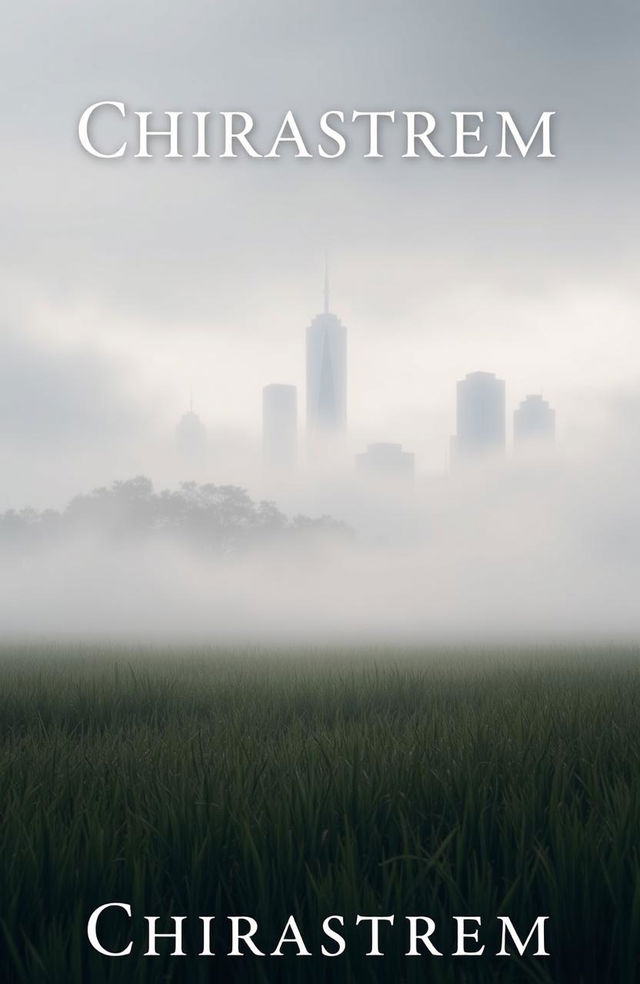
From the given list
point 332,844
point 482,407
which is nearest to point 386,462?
point 482,407

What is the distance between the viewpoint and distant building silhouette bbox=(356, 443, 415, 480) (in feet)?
506

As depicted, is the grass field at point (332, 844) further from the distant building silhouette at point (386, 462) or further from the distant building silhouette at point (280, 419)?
the distant building silhouette at point (280, 419)

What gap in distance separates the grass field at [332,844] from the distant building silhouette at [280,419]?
185 m

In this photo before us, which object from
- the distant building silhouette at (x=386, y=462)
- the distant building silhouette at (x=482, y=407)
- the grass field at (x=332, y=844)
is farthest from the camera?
the distant building silhouette at (x=482, y=407)

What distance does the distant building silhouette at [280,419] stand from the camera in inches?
7544

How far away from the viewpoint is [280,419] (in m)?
196

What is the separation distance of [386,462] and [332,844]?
15678 cm

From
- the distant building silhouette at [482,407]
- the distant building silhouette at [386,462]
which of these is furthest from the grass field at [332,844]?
the distant building silhouette at [482,407]

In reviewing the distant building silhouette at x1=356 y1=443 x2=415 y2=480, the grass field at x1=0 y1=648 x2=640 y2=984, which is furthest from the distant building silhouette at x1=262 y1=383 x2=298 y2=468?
the grass field at x1=0 y1=648 x2=640 y2=984

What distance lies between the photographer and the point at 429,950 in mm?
1738

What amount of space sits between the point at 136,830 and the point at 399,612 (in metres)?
56.9

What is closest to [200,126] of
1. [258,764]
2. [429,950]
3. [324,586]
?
[258,764]

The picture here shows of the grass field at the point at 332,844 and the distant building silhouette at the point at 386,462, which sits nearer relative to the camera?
the grass field at the point at 332,844

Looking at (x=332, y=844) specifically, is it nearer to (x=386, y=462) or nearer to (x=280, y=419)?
(x=386, y=462)
